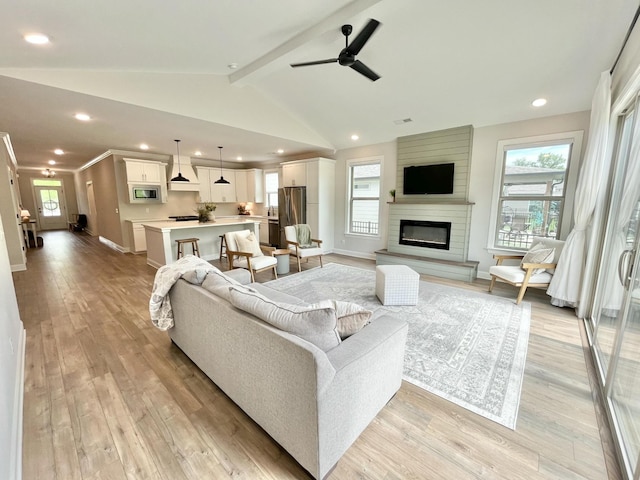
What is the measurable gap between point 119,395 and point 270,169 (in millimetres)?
7267

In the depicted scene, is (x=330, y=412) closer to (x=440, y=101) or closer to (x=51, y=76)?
(x=51, y=76)

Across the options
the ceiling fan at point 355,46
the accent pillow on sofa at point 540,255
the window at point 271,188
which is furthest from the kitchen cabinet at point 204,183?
the accent pillow on sofa at point 540,255

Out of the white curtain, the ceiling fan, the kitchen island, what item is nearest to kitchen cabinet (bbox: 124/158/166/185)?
the kitchen island

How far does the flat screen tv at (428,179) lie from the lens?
15.9 ft

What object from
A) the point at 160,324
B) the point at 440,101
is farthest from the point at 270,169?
the point at 160,324

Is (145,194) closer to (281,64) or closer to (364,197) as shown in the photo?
(281,64)

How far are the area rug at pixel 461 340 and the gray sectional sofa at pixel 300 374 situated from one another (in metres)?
0.55

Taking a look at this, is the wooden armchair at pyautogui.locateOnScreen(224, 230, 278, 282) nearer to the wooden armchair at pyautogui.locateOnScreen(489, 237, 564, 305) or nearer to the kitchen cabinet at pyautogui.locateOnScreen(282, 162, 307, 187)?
the kitchen cabinet at pyautogui.locateOnScreen(282, 162, 307, 187)

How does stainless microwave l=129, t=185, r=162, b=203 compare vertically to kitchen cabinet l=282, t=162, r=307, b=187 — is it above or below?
below

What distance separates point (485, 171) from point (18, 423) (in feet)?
19.6

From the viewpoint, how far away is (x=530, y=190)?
418 centimetres

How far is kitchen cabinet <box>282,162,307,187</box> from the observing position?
6.59 metres

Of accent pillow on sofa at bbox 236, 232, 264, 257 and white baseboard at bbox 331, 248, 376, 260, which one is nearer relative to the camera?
accent pillow on sofa at bbox 236, 232, 264, 257

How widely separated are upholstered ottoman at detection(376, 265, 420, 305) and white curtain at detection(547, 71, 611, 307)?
1794mm
